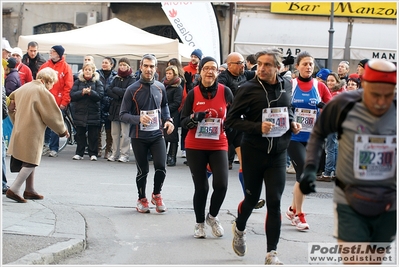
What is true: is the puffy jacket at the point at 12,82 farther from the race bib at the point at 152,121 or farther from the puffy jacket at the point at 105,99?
the race bib at the point at 152,121

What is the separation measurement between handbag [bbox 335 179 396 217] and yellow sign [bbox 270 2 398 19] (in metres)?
24.3

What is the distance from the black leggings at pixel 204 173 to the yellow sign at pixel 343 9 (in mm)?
21150

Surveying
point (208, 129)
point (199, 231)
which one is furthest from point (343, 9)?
point (199, 231)

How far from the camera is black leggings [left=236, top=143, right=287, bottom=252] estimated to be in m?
6.98

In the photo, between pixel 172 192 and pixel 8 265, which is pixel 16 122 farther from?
pixel 8 265

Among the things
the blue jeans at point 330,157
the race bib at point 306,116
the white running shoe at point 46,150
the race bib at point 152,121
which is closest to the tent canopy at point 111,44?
the white running shoe at point 46,150

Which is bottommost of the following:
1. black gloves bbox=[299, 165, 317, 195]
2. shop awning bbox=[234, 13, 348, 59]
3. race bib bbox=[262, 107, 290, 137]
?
black gloves bbox=[299, 165, 317, 195]

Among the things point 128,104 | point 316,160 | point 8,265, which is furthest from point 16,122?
point 316,160

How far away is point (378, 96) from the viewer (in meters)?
5.04

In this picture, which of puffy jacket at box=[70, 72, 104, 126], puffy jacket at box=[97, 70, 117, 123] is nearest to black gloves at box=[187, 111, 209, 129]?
puffy jacket at box=[70, 72, 104, 126]

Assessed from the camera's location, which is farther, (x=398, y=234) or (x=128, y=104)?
(x=128, y=104)

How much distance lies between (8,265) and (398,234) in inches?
118

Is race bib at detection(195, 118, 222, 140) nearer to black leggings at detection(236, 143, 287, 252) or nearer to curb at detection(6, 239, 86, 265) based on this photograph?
black leggings at detection(236, 143, 287, 252)

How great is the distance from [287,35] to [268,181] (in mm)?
21921
